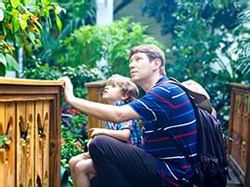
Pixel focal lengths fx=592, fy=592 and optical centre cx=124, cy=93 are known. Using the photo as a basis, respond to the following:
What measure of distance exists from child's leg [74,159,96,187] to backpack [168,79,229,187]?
0.53 meters

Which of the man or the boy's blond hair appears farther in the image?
the boy's blond hair

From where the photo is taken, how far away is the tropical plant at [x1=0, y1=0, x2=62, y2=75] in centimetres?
364

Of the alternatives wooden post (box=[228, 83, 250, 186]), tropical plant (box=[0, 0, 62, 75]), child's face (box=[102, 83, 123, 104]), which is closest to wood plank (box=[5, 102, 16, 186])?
tropical plant (box=[0, 0, 62, 75])

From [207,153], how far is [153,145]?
0.31 meters

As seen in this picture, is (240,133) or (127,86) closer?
(127,86)

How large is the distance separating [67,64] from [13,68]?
19.4ft

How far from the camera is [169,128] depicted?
3.22 metres

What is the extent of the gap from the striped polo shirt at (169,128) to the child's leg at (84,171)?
13.8 inches

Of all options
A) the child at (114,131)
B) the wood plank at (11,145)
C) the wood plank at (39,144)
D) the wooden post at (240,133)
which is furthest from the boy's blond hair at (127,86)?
the wooden post at (240,133)

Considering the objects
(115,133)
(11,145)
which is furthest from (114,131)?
(11,145)

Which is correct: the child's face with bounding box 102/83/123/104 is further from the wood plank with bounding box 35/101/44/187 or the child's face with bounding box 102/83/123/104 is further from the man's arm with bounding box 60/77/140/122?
the wood plank with bounding box 35/101/44/187

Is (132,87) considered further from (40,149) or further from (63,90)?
(40,149)

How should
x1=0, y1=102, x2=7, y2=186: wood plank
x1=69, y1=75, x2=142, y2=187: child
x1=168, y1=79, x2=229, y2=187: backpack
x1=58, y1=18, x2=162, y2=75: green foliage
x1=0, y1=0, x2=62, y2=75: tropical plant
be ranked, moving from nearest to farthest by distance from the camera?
x1=0, y1=102, x2=7, y2=186: wood plank → x1=168, y1=79, x2=229, y2=187: backpack → x1=69, y1=75, x2=142, y2=187: child → x1=0, y1=0, x2=62, y2=75: tropical plant → x1=58, y1=18, x2=162, y2=75: green foliage

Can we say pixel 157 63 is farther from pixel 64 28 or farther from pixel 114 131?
pixel 64 28
